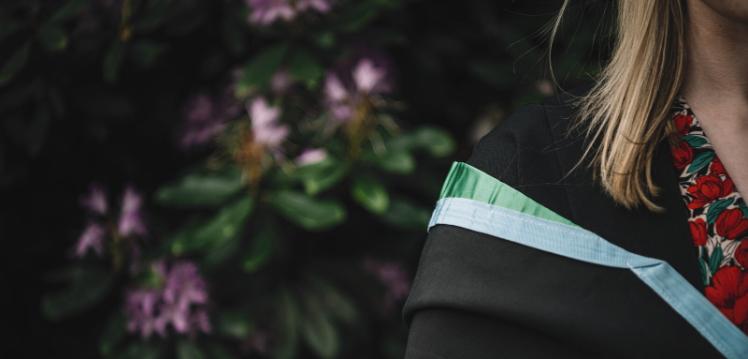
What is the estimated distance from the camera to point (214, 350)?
7.30ft

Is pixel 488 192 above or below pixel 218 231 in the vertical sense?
above

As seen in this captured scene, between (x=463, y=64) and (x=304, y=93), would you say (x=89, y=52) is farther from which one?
(x=463, y=64)

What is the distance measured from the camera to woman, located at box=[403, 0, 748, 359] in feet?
3.21

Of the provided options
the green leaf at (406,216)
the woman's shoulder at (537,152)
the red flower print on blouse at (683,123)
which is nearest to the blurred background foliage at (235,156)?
the green leaf at (406,216)

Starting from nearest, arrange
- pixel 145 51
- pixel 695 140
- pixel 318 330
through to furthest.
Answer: pixel 695 140, pixel 145 51, pixel 318 330

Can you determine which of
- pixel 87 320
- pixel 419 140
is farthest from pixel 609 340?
pixel 87 320

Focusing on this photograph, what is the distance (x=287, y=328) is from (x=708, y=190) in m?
1.40

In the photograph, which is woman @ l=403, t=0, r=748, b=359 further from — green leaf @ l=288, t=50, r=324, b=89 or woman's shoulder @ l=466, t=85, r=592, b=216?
green leaf @ l=288, t=50, r=324, b=89

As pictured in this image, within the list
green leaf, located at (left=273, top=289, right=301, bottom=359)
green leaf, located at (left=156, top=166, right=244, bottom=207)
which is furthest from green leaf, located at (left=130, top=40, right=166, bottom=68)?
green leaf, located at (left=273, top=289, right=301, bottom=359)

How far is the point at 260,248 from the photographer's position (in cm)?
209

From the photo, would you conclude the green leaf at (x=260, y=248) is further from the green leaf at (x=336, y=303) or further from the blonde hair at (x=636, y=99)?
the blonde hair at (x=636, y=99)

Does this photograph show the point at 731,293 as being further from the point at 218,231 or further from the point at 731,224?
the point at 218,231

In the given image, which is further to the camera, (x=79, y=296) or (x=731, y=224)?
(x=79, y=296)

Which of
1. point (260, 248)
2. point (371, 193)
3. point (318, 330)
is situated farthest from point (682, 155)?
point (318, 330)
